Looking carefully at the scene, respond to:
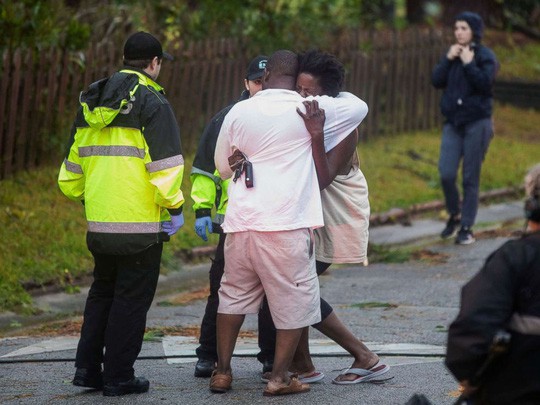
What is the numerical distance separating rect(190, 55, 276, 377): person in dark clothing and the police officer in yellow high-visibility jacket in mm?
273

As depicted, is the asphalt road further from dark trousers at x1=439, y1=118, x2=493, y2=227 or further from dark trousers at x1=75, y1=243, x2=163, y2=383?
dark trousers at x1=439, y1=118, x2=493, y2=227

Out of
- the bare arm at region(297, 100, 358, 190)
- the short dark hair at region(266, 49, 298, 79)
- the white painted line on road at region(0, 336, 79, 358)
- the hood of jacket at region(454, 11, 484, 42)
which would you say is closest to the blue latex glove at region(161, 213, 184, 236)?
the bare arm at region(297, 100, 358, 190)

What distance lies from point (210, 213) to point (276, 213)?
0.75 meters

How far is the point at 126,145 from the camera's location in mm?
5992

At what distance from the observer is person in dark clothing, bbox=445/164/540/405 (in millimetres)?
3895

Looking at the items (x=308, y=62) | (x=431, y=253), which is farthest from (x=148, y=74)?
(x=431, y=253)

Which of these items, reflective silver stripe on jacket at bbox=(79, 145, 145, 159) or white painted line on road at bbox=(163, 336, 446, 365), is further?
white painted line on road at bbox=(163, 336, 446, 365)

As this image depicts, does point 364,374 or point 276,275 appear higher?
point 276,275

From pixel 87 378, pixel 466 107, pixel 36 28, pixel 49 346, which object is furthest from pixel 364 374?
pixel 36 28

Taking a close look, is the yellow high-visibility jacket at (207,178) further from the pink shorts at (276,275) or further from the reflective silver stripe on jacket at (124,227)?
the pink shorts at (276,275)

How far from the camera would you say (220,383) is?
6047 millimetres

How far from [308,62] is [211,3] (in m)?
9.82

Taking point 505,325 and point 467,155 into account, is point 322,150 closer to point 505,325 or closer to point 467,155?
point 505,325

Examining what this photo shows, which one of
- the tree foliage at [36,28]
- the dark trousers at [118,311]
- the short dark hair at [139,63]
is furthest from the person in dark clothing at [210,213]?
the tree foliage at [36,28]
